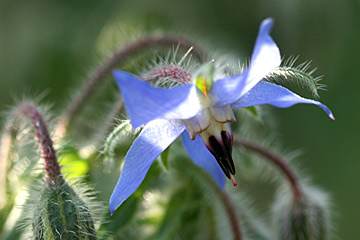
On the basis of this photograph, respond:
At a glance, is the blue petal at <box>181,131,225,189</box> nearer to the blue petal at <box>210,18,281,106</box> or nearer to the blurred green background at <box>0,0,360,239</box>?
the blue petal at <box>210,18,281,106</box>

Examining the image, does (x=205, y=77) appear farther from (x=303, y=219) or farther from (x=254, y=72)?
(x=303, y=219)

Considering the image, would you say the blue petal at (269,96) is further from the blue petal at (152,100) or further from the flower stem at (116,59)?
the flower stem at (116,59)

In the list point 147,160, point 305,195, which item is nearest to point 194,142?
point 147,160

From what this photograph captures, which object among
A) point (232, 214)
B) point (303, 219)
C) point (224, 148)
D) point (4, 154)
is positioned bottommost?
point (303, 219)

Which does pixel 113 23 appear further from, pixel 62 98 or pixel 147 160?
pixel 147 160

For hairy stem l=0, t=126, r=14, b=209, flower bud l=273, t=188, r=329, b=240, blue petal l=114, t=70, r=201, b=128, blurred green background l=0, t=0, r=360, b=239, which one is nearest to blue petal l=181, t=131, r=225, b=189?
blue petal l=114, t=70, r=201, b=128

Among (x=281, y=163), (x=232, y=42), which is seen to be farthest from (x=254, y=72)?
(x=232, y=42)

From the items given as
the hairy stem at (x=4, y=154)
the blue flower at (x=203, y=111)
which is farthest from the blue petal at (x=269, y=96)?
the hairy stem at (x=4, y=154)

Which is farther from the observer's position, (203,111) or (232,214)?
(232,214)
